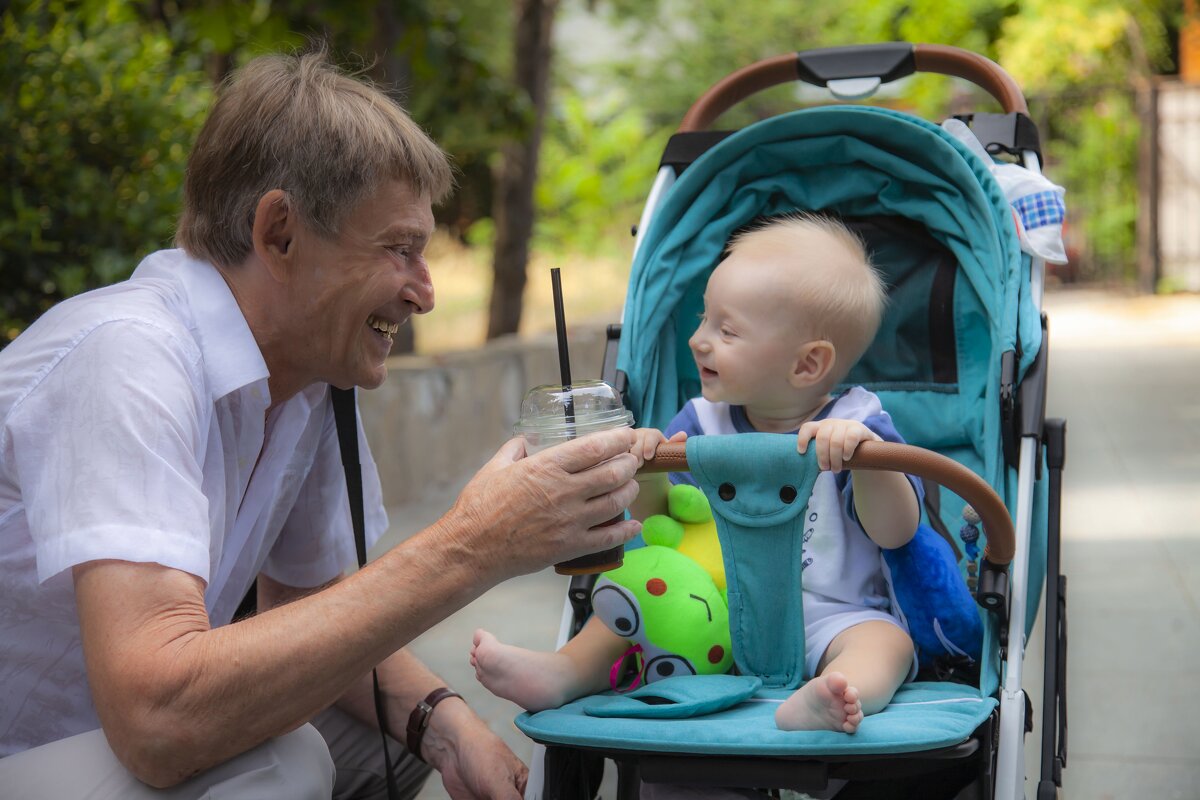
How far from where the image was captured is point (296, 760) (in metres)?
1.77

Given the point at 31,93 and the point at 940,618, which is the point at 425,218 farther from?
the point at 31,93

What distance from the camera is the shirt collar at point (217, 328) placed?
1.80m

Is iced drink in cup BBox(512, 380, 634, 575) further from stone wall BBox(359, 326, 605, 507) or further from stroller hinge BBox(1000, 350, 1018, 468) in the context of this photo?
stone wall BBox(359, 326, 605, 507)

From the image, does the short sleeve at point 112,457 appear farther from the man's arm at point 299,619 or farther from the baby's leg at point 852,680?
the baby's leg at point 852,680

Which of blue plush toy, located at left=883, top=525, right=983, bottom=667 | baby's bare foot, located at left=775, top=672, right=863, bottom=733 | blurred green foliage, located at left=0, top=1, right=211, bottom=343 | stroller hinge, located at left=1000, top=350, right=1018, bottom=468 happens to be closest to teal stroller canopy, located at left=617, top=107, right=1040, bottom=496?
stroller hinge, located at left=1000, top=350, right=1018, bottom=468

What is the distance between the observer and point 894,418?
8.29 feet

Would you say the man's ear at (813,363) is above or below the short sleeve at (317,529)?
above

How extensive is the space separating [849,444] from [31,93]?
324 centimetres

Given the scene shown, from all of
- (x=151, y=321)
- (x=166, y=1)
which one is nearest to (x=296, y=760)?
(x=151, y=321)

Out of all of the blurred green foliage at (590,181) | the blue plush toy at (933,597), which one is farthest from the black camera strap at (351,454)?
the blurred green foliage at (590,181)

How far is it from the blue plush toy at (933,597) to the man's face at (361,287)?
34.8 inches

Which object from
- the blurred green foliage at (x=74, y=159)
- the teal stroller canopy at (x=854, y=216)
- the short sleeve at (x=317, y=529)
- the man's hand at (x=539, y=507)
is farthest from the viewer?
the blurred green foliage at (x=74, y=159)

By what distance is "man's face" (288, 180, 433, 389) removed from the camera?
1865 mm

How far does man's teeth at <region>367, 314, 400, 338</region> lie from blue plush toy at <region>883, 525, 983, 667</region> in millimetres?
894
